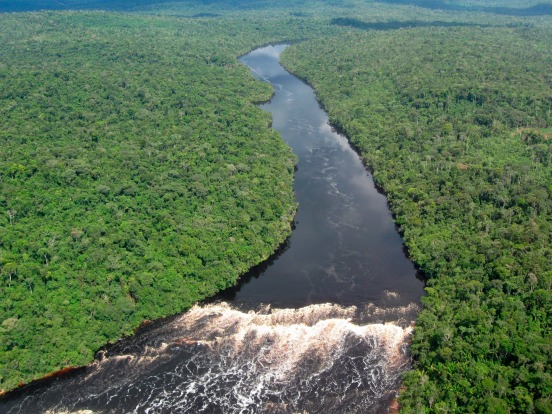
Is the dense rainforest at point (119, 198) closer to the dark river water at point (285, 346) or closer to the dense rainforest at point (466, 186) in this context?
the dark river water at point (285, 346)

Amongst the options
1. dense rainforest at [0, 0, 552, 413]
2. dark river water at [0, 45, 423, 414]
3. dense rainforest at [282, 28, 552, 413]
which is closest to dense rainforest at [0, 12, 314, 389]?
dense rainforest at [0, 0, 552, 413]

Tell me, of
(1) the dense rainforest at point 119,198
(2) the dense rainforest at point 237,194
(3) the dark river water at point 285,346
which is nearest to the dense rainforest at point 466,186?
(2) the dense rainforest at point 237,194

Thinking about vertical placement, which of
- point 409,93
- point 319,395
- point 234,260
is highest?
point 409,93

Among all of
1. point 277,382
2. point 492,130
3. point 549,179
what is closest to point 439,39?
point 492,130

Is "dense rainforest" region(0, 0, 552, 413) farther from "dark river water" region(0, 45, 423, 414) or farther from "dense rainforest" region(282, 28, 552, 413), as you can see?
"dark river water" region(0, 45, 423, 414)

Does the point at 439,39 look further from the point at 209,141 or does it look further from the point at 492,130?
the point at 209,141

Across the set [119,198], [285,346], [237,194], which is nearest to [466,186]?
[237,194]
